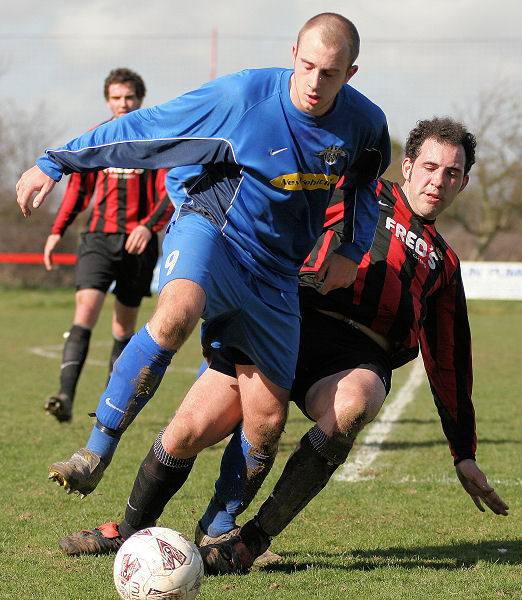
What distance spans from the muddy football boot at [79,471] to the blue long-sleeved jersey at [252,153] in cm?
93

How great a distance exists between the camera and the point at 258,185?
A: 3.31 m

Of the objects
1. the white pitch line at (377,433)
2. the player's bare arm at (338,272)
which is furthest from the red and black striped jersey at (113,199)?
the player's bare arm at (338,272)

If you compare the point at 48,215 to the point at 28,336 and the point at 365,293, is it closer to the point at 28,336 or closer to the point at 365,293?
the point at 28,336

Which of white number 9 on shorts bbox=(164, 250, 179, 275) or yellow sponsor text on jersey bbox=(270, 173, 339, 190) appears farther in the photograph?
yellow sponsor text on jersey bbox=(270, 173, 339, 190)

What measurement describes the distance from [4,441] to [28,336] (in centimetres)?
840

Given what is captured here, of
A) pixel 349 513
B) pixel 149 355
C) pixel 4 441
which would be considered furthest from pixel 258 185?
pixel 4 441

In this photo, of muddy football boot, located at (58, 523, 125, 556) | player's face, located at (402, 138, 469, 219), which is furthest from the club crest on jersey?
muddy football boot, located at (58, 523, 125, 556)

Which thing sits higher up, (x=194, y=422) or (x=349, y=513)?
(x=194, y=422)

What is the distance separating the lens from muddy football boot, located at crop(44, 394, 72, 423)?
20.1 ft

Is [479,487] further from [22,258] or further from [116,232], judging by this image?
[22,258]

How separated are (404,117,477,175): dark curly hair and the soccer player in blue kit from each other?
0.50 metres

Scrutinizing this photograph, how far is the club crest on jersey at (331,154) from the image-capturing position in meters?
3.36

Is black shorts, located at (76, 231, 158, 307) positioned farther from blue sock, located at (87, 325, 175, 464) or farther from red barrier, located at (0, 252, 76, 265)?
red barrier, located at (0, 252, 76, 265)

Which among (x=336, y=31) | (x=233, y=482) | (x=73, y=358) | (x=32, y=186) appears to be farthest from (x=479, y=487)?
(x=73, y=358)
